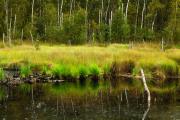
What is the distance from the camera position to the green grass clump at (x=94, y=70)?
1170 inches

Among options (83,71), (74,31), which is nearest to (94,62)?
(83,71)

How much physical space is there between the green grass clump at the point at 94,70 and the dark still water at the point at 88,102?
1199 millimetres

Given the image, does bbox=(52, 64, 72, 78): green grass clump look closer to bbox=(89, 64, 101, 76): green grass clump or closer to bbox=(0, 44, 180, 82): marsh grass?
bbox=(0, 44, 180, 82): marsh grass

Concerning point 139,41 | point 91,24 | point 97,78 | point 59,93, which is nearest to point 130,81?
point 97,78

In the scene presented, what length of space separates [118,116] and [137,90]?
7677 mm

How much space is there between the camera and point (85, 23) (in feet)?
195

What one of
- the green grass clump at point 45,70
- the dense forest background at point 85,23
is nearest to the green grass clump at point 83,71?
the green grass clump at point 45,70

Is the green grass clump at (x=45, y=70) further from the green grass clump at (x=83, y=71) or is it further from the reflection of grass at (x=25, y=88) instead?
the reflection of grass at (x=25, y=88)

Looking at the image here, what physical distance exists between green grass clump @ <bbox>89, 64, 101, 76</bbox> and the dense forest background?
67.4ft

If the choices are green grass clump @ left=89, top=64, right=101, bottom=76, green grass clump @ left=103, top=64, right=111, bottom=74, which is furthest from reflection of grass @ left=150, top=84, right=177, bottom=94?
green grass clump @ left=103, top=64, right=111, bottom=74

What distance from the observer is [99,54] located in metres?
32.7

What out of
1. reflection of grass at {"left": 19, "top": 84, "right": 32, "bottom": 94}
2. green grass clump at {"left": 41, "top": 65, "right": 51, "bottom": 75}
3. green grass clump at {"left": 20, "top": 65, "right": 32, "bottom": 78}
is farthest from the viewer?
green grass clump at {"left": 41, "top": 65, "right": 51, "bottom": 75}

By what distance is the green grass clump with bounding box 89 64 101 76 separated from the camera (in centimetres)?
2973

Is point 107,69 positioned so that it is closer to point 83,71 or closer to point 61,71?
point 83,71
